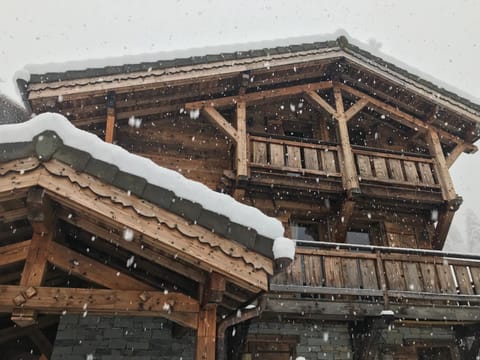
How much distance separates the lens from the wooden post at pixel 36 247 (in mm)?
3957

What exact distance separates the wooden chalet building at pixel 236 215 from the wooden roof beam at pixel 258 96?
5 cm

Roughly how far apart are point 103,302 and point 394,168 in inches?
315

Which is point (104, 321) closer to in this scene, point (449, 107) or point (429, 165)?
point (429, 165)

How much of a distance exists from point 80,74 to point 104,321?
5166 millimetres

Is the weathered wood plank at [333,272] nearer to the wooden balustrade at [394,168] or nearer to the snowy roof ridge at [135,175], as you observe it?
the wooden balustrade at [394,168]

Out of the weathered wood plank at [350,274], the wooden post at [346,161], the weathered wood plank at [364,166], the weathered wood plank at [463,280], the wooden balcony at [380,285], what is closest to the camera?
the wooden balcony at [380,285]

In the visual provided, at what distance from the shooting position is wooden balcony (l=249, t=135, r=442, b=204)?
30.6ft

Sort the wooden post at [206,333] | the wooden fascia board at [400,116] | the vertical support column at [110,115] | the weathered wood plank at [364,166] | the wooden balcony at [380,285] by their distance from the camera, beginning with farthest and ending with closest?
1. the wooden fascia board at [400,116]
2. the weathered wood plank at [364,166]
3. the vertical support column at [110,115]
4. the wooden balcony at [380,285]
5. the wooden post at [206,333]

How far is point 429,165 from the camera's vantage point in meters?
10.4

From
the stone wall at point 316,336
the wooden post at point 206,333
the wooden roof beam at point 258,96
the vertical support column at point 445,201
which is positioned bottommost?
the wooden post at point 206,333

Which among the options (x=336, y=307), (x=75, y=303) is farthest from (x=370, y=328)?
(x=75, y=303)

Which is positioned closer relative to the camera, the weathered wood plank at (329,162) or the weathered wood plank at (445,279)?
the weathered wood plank at (445,279)

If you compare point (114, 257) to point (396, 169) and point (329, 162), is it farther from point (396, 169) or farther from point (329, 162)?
point (396, 169)

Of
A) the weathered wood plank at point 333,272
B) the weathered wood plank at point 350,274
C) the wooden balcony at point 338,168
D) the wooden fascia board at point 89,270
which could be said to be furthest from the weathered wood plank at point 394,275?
the wooden fascia board at point 89,270
